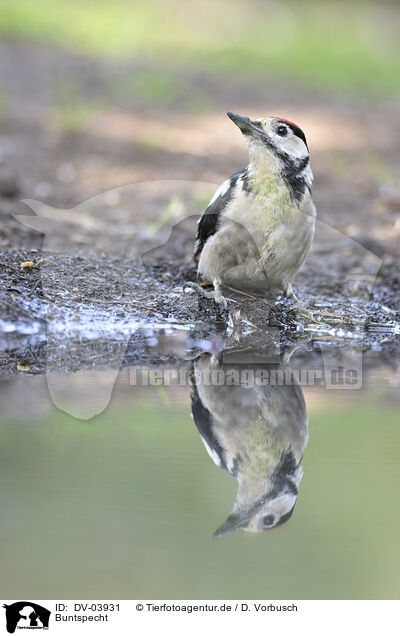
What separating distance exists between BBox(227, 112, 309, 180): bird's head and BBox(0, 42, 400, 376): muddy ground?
0.80 meters

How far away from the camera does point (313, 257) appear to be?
5746mm

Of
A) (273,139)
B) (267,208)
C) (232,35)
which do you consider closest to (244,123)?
(273,139)

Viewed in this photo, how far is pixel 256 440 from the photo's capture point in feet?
9.62

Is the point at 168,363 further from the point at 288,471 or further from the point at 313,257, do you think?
the point at 313,257

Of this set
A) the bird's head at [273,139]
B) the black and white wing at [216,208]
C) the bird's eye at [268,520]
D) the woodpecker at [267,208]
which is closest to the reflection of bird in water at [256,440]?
the bird's eye at [268,520]

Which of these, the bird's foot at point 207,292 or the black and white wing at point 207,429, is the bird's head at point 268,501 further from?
the bird's foot at point 207,292

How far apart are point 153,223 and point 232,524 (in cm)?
422

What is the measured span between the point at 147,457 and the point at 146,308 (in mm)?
1816

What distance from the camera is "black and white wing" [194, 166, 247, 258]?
4371 millimetres

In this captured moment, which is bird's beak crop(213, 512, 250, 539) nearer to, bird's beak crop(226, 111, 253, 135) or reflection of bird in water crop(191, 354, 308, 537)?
reflection of bird in water crop(191, 354, 308, 537)

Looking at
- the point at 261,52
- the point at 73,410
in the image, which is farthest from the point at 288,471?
the point at 261,52

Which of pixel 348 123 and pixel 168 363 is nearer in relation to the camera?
pixel 168 363
